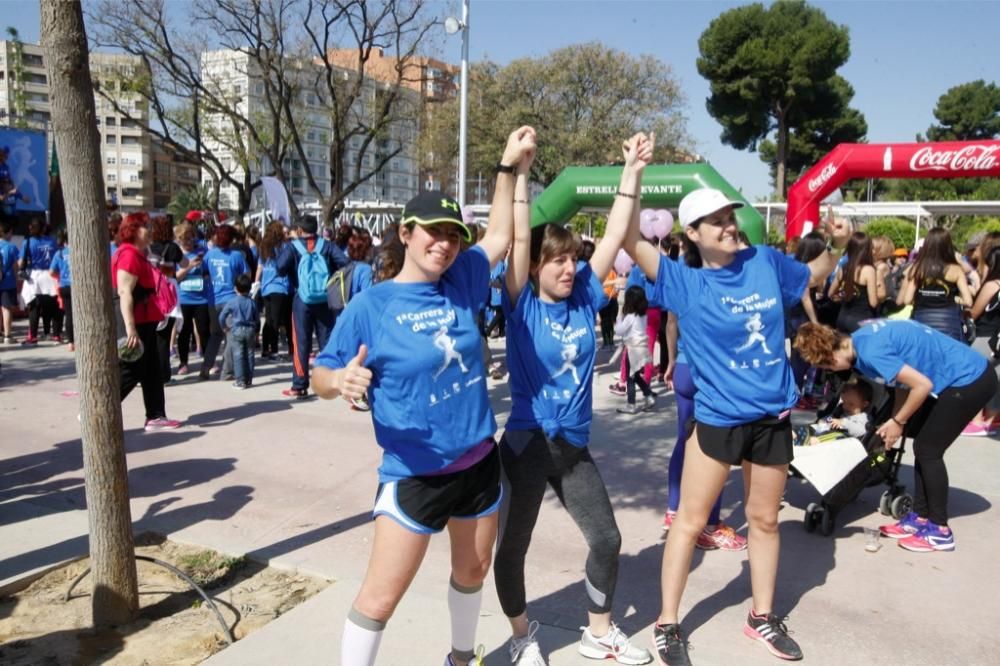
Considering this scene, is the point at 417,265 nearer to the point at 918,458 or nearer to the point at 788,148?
the point at 918,458

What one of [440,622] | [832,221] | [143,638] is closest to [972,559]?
[832,221]

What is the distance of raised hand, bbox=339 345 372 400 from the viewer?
7.25 feet

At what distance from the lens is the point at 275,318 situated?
990 centimetres

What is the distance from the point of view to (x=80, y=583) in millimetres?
3801

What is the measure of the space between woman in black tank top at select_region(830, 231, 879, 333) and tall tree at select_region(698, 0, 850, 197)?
32.2 m

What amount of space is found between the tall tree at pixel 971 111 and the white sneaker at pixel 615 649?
5928cm

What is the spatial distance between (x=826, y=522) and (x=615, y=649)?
2.13 meters

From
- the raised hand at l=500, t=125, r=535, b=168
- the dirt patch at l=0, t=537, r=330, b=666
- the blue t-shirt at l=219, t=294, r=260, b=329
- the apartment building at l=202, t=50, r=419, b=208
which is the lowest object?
the dirt patch at l=0, t=537, r=330, b=666

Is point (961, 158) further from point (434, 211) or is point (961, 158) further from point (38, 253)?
A: point (38, 253)

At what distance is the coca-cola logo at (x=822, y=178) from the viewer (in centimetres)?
1352

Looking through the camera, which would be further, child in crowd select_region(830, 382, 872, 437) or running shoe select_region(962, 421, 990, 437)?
running shoe select_region(962, 421, 990, 437)

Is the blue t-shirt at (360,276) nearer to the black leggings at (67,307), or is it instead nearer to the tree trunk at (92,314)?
the tree trunk at (92,314)

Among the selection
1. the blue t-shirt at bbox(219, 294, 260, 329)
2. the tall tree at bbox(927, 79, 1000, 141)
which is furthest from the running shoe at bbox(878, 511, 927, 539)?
the tall tree at bbox(927, 79, 1000, 141)

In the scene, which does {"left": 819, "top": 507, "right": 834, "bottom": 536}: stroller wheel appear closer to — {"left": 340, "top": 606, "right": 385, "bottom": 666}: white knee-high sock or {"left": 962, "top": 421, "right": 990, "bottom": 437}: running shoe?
{"left": 340, "top": 606, "right": 385, "bottom": 666}: white knee-high sock
